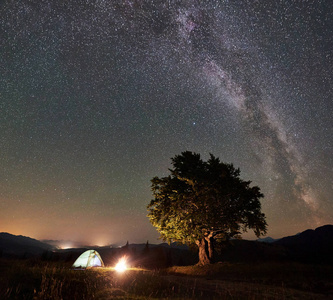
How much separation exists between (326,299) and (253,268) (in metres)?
7.63

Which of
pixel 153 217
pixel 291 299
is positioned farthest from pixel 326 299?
pixel 153 217

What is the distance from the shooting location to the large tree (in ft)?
61.8

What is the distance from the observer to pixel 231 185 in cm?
2019

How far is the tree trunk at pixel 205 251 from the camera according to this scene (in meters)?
20.8

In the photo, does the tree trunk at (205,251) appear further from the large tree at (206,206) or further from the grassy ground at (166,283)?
the grassy ground at (166,283)

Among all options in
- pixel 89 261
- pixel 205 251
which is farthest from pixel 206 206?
pixel 89 261

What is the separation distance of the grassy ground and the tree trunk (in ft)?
9.89

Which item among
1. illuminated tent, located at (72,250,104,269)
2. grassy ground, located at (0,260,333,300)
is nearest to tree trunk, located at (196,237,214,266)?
grassy ground, located at (0,260,333,300)

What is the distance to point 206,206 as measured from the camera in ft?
61.7

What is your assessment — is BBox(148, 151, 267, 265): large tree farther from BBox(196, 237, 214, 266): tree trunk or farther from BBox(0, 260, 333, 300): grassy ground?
BBox(0, 260, 333, 300): grassy ground

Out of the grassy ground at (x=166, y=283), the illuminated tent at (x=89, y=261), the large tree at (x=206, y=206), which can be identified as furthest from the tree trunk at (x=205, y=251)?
the illuminated tent at (x=89, y=261)

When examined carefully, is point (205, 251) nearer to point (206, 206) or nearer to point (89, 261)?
point (206, 206)

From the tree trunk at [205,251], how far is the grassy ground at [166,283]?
3015mm

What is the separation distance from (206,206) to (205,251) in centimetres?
565
